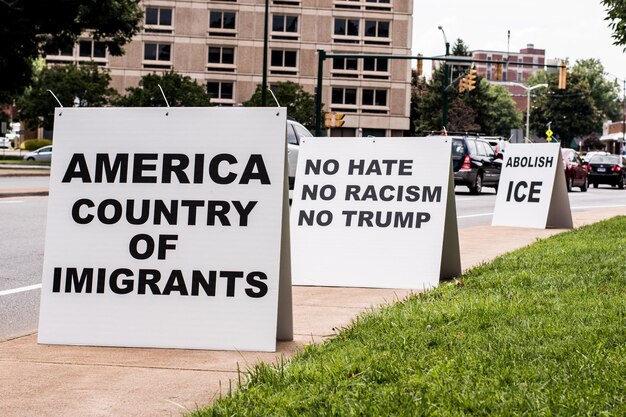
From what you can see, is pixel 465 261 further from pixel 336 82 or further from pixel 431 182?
pixel 336 82

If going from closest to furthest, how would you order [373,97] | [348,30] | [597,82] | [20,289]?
[20,289] → [348,30] → [373,97] → [597,82]

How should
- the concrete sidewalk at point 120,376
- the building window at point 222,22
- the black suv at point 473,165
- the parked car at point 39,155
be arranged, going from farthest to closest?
1. the building window at point 222,22
2. the parked car at point 39,155
3. the black suv at point 473,165
4. the concrete sidewalk at point 120,376

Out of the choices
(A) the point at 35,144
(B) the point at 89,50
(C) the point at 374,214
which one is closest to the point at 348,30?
(B) the point at 89,50

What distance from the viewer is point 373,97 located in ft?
284

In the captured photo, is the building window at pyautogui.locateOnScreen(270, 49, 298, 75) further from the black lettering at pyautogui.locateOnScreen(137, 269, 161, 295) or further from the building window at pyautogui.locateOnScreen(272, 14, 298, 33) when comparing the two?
the black lettering at pyautogui.locateOnScreen(137, 269, 161, 295)

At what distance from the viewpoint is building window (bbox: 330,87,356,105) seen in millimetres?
85875

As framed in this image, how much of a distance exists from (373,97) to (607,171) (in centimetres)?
4005

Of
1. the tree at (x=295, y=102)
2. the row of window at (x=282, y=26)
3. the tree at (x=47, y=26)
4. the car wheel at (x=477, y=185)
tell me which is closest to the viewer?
the car wheel at (x=477, y=185)

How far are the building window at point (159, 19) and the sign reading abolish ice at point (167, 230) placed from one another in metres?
78.6

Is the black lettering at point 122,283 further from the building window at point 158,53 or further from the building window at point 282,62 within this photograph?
the building window at point 282,62

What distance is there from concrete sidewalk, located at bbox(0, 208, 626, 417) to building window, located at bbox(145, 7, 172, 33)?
78.0m

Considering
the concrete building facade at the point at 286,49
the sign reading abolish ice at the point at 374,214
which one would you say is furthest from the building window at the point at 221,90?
the sign reading abolish ice at the point at 374,214

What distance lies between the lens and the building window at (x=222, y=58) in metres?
83.9

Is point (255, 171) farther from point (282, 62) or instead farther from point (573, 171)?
point (282, 62)
